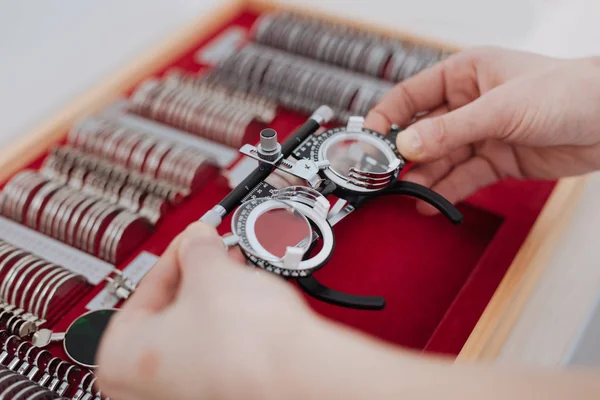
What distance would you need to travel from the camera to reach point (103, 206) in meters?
1.40

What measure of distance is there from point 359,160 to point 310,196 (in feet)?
0.72

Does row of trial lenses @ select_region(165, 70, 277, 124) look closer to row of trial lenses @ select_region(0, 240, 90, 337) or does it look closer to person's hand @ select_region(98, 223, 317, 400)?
row of trial lenses @ select_region(0, 240, 90, 337)

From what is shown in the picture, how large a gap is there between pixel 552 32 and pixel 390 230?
60.3 inches

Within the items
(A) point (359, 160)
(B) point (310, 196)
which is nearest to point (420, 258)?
(A) point (359, 160)

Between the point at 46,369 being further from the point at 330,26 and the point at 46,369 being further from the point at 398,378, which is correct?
the point at 330,26

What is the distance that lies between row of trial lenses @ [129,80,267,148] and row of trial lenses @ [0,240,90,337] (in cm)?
60

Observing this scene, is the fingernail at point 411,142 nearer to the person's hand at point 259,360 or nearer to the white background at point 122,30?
the person's hand at point 259,360

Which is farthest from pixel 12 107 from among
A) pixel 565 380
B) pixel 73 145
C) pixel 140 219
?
pixel 565 380

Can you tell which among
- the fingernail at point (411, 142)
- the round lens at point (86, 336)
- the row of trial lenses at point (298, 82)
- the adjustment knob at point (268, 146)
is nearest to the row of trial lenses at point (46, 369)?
the round lens at point (86, 336)

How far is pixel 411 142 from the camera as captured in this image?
45.1 inches

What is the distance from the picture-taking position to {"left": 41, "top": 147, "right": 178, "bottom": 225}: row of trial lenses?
147 centimetres

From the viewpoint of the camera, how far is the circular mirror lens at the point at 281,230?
946mm

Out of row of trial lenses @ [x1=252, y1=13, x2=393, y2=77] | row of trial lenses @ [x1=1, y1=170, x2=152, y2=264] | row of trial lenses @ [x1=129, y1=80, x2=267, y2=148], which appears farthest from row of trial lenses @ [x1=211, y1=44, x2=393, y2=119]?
row of trial lenses @ [x1=1, y1=170, x2=152, y2=264]

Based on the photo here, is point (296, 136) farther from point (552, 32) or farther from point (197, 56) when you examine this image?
point (552, 32)
